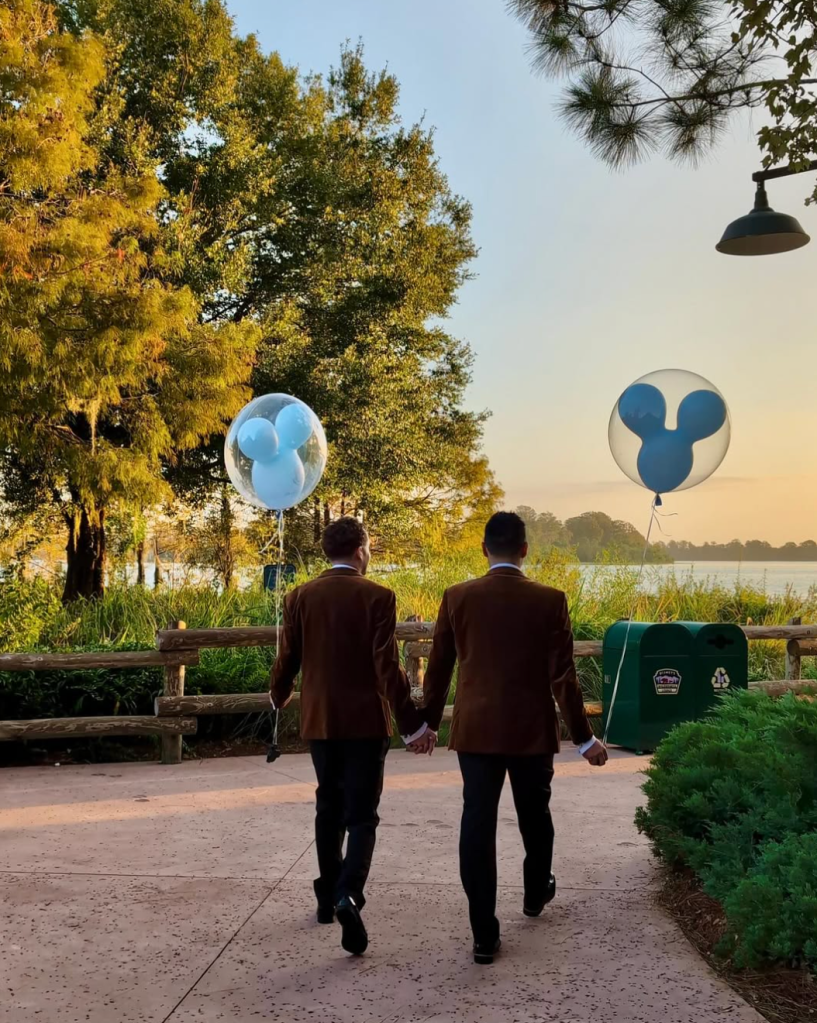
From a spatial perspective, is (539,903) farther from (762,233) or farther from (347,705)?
(762,233)

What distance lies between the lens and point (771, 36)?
5.60m

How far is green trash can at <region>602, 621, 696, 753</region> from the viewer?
832cm

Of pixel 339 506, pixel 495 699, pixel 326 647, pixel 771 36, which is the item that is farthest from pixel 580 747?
pixel 339 506

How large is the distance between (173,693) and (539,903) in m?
4.42

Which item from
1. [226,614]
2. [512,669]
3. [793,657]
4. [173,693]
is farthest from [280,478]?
[793,657]

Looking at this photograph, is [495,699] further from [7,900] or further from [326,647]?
[7,900]

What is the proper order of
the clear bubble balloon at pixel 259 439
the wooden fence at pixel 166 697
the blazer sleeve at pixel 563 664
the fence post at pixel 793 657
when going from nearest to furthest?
1. the blazer sleeve at pixel 563 664
2. the clear bubble balloon at pixel 259 439
3. the wooden fence at pixel 166 697
4. the fence post at pixel 793 657

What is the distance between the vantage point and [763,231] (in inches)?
272

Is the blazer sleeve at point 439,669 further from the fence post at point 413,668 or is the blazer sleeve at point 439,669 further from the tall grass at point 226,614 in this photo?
the tall grass at point 226,614

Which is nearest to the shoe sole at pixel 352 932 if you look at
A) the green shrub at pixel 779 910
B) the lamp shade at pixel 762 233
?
the green shrub at pixel 779 910

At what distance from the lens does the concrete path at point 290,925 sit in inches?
139

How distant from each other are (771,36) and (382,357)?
17.2 meters

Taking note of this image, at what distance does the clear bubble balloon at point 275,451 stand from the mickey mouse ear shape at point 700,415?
2.78 metres

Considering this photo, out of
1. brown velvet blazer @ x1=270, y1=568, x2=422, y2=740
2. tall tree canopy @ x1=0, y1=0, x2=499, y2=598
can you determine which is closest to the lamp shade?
brown velvet blazer @ x1=270, y1=568, x2=422, y2=740
